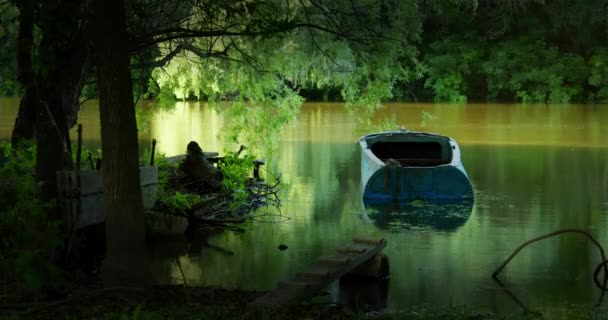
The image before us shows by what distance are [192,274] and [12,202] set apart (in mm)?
2512

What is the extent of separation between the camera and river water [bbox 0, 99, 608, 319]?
9.87m

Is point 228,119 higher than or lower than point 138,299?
higher

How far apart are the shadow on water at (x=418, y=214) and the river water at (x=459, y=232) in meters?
0.09

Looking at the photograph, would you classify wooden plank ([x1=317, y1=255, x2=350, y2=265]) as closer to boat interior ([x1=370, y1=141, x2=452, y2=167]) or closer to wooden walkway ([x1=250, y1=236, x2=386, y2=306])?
wooden walkway ([x1=250, y1=236, x2=386, y2=306])

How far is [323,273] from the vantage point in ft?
27.7

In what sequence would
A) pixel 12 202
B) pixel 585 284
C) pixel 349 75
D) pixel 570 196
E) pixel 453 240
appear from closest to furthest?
1. pixel 12 202
2. pixel 585 284
3. pixel 453 240
4. pixel 349 75
5. pixel 570 196

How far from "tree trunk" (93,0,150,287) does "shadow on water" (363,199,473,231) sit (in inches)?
232

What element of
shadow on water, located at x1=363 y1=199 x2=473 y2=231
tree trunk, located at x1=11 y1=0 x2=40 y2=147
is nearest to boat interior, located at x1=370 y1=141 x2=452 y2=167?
shadow on water, located at x1=363 y1=199 x2=473 y2=231

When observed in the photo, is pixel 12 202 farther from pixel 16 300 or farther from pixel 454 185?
pixel 454 185

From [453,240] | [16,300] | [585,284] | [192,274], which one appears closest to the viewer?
[16,300]

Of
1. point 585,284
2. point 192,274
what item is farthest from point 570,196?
point 192,274

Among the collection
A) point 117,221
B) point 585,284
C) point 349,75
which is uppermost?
point 349,75

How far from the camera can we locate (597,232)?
13492 millimetres

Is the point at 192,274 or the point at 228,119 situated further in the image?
the point at 228,119
